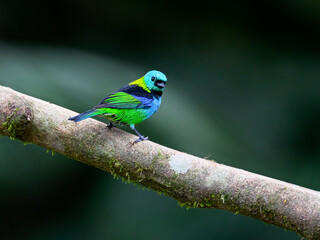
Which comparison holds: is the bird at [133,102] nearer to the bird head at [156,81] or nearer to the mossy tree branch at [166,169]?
the bird head at [156,81]

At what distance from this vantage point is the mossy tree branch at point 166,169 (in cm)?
240

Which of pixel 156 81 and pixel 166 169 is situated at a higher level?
pixel 156 81

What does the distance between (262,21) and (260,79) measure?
38.7 inches

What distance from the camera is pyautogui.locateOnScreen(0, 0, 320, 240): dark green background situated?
531 cm

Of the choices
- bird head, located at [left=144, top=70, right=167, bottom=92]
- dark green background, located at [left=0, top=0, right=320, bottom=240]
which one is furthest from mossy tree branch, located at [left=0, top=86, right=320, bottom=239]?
dark green background, located at [left=0, top=0, right=320, bottom=240]

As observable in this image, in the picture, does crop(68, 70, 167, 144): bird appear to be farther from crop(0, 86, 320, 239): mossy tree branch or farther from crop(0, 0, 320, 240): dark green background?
crop(0, 0, 320, 240): dark green background

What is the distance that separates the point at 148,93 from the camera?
3.45 metres

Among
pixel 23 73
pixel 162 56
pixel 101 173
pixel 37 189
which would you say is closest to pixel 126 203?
pixel 101 173

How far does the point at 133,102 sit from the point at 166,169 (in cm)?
81

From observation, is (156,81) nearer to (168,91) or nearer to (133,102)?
(133,102)

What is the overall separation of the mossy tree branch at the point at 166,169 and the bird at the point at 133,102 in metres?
0.22

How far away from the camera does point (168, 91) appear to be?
6234mm

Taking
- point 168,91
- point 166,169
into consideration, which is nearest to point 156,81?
point 166,169

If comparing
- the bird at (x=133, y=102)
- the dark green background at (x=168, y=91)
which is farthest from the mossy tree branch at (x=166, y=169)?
the dark green background at (x=168, y=91)
